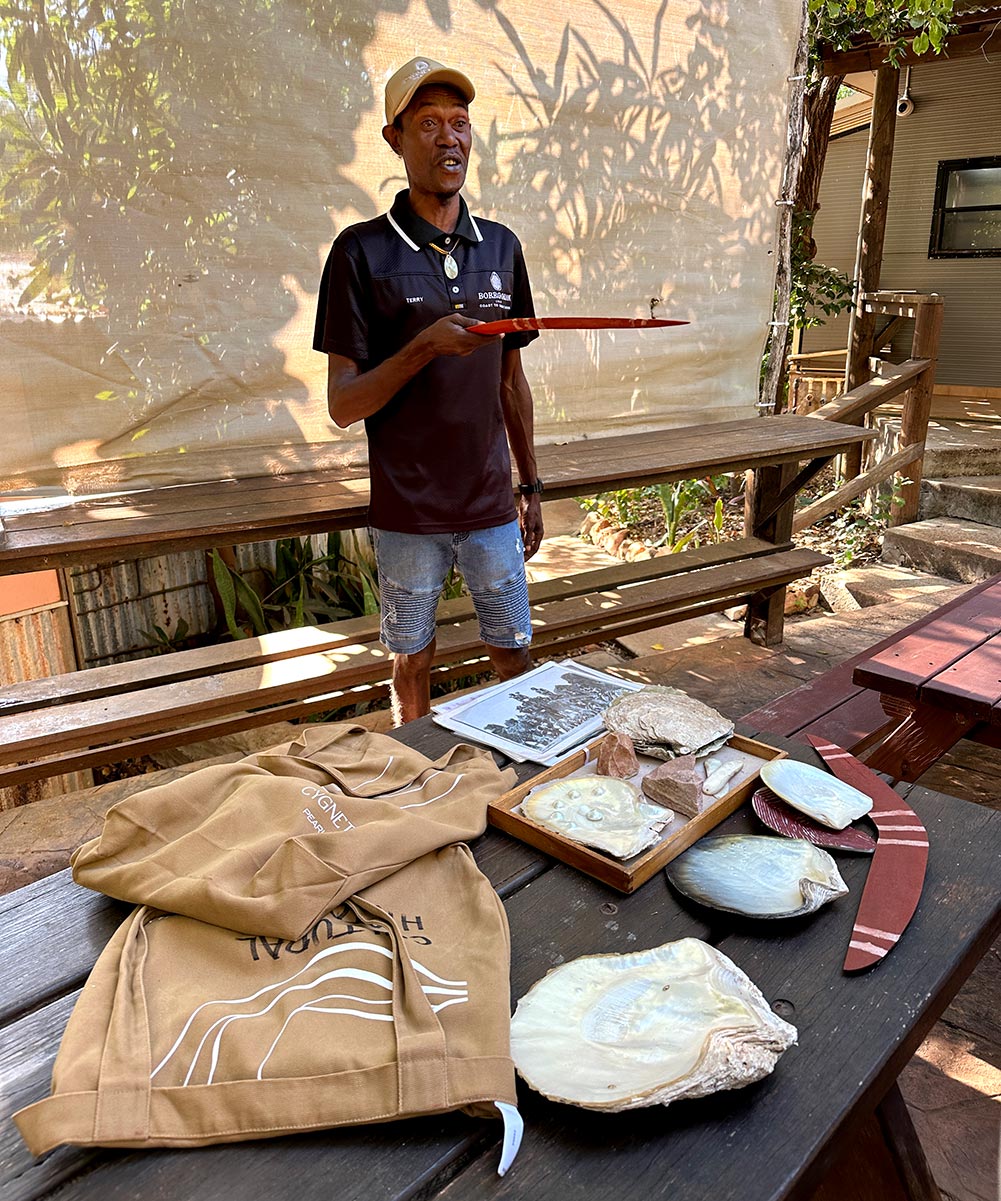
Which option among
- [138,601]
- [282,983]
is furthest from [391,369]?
[138,601]

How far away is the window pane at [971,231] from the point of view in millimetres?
9133

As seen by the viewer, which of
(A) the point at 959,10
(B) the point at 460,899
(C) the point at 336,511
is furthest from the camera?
(A) the point at 959,10

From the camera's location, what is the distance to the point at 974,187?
9.16 m

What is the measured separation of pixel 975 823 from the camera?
1.52 metres

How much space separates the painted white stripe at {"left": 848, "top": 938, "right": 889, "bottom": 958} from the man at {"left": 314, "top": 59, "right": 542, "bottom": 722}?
1.56m

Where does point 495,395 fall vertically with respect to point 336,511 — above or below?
above

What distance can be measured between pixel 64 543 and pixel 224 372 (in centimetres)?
101

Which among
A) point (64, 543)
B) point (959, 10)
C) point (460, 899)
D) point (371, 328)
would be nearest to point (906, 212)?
point (959, 10)

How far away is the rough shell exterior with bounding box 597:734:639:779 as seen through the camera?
158 cm

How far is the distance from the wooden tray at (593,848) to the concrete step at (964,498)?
5.44 meters

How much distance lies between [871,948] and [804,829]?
275mm

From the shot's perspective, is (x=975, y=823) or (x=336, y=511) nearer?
(x=975, y=823)

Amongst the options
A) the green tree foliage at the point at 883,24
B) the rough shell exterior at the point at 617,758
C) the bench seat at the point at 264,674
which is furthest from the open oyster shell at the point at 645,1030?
the green tree foliage at the point at 883,24

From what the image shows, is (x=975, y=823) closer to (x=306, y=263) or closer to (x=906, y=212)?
(x=306, y=263)
